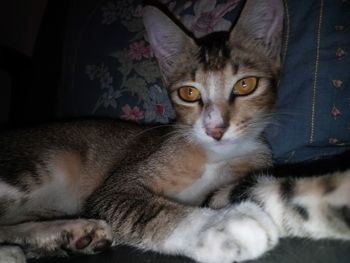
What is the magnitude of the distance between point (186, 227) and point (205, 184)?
419 mm

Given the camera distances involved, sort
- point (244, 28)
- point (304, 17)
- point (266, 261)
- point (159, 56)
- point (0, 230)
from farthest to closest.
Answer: point (159, 56) < point (244, 28) < point (304, 17) < point (0, 230) < point (266, 261)

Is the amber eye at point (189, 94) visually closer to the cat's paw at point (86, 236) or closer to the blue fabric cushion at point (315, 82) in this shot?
the blue fabric cushion at point (315, 82)

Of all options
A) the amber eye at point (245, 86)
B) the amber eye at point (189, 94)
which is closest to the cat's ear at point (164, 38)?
the amber eye at point (189, 94)

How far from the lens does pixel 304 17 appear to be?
131 centimetres

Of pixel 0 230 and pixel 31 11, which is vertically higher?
pixel 31 11

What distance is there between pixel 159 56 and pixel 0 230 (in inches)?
33.7

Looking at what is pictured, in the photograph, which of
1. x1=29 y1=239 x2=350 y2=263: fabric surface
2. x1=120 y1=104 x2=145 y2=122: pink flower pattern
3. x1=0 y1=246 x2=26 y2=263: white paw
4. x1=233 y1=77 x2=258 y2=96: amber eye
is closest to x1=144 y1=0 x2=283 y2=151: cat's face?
x1=233 y1=77 x2=258 y2=96: amber eye

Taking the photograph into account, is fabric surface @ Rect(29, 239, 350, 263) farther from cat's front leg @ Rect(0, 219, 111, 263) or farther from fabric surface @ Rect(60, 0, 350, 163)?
fabric surface @ Rect(60, 0, 350, 163)

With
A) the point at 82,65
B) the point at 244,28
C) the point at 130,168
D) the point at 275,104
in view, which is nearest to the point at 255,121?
the point at 275,104

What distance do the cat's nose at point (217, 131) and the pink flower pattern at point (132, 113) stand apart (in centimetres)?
51

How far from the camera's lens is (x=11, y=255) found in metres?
0.97

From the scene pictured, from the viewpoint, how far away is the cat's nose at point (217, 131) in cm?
122

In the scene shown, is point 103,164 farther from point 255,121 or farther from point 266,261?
point 266,261

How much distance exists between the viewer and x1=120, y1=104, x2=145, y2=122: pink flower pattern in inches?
Result: 66.5
